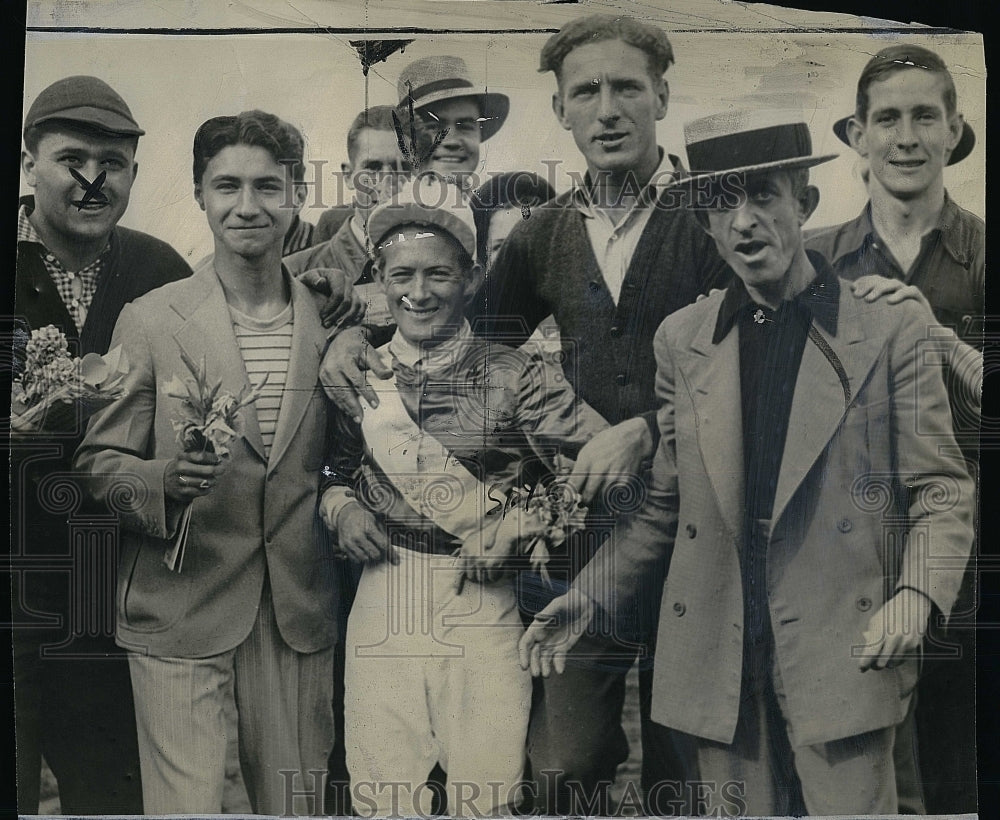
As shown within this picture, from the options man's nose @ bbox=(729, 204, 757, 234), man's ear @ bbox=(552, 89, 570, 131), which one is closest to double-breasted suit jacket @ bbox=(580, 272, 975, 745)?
man's nose @ bbox=(729, 204, 757, 234)

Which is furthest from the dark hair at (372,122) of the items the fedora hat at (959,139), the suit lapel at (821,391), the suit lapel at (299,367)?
the suit lapel at (821,391)

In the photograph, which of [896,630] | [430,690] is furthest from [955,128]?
[430,690]

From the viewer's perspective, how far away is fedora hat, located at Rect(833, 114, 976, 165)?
3504mm

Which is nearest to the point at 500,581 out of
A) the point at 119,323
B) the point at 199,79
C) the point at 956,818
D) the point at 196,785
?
the point at 196,785

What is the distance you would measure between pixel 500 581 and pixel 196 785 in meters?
1.38

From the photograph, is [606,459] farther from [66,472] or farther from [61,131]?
[61,131]

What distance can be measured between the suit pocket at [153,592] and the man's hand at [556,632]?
1.27 metres

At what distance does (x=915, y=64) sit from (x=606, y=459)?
6.18 feet

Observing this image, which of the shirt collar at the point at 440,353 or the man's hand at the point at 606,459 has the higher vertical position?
the shirt collar at the point at 440,353

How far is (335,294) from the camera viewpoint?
3.52 metres

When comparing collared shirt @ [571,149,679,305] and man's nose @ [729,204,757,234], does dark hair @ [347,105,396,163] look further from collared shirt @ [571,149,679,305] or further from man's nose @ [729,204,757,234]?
man's nose @ [729,204,757,234]

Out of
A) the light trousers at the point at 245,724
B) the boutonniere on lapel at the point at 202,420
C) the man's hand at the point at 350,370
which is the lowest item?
the light trousers at the point at 245,724

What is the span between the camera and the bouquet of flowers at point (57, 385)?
3.47 meters

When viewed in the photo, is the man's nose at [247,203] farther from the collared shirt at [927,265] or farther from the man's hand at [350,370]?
the collared shirt at [927,265]
